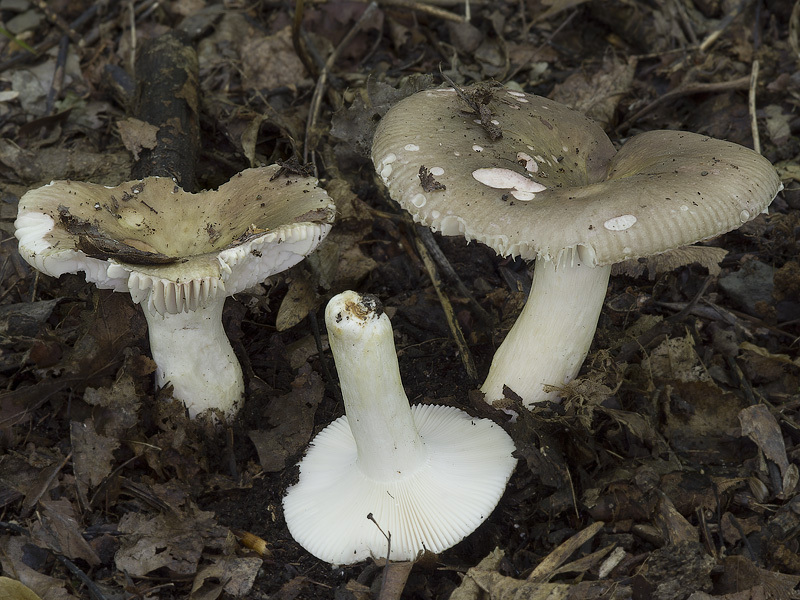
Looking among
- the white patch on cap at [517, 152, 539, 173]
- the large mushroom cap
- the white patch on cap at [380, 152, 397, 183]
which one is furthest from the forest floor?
the white patch on cap at [517, 152, 539, 173]

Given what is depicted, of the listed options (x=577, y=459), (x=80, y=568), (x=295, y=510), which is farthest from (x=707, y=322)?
(x=80, y=568)

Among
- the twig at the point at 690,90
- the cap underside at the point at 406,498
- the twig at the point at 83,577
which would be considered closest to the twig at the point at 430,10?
the twig at the point at 690,90

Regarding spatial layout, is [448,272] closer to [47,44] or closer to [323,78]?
[323,78]

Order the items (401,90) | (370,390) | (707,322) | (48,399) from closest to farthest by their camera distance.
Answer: (370,390)
(48,399)
(707,322)
(401,90)

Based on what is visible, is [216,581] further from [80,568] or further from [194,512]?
[80,568]

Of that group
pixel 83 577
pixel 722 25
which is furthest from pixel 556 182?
pixel 722 25

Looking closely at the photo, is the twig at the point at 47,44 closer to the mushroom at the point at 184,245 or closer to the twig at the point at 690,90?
the mushroom at the point at 184,245

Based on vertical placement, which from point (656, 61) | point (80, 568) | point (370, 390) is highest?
point (656, 61)

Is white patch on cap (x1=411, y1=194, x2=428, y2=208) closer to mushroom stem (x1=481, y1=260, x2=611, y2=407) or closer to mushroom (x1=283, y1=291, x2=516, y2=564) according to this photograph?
mushroom (x1=283, y1=291, x2=516, y2=564)

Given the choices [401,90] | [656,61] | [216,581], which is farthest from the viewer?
[656,61]
